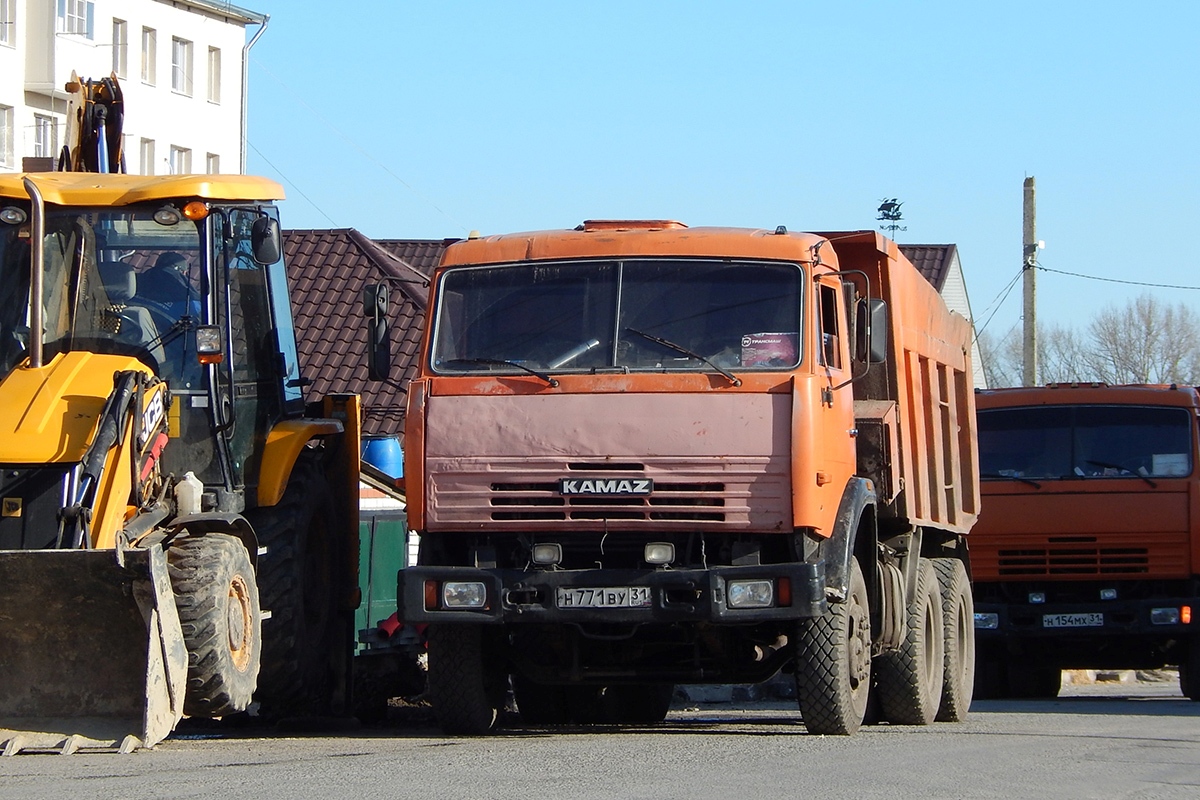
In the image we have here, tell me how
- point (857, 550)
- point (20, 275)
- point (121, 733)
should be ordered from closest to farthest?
point (121, 733), point (20, 275), point (857, 550)

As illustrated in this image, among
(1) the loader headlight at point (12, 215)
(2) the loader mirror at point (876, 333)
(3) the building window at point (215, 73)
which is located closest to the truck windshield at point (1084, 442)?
(2) the loader mirror at point (876, 333)

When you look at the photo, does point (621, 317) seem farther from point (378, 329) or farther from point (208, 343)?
point (208, 343)

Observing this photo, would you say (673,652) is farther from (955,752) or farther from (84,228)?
(84,228)

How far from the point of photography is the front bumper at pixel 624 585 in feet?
31.6

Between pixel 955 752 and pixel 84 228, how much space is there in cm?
542

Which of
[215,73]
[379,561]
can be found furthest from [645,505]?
[215,73]

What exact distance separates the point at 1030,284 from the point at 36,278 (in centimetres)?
2363

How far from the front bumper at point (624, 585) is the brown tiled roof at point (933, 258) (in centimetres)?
3131

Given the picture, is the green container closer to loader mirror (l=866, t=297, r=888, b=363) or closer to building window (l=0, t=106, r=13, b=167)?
loader mirror (l=866, t=297, r=888, b=363)

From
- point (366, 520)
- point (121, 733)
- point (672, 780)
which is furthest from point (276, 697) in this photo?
point (366, 520)

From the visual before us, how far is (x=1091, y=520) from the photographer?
54.3 ft

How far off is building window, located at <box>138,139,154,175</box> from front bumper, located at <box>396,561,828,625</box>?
174ft

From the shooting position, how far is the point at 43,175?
10828 mm

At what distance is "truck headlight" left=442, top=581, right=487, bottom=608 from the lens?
9938 millimetres
